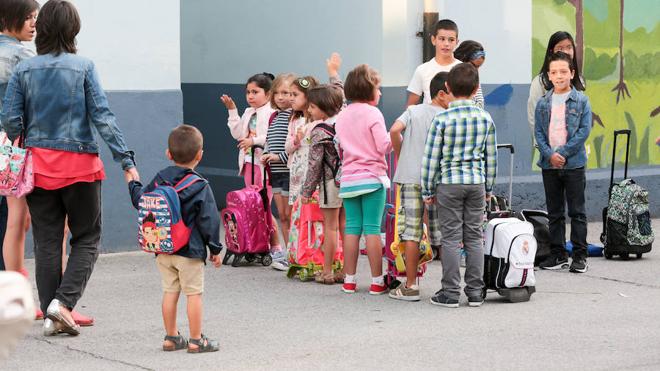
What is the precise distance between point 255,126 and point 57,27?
3.38 metres

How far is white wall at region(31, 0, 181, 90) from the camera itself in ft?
33.1

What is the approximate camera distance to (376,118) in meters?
8.21

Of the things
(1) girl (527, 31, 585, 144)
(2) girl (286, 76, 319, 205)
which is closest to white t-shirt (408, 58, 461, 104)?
(1) girl (527, 31, 585, 144)

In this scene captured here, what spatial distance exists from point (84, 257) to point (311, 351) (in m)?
1.51

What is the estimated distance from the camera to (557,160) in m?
9.33

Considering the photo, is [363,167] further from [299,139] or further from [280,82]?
[280,82]

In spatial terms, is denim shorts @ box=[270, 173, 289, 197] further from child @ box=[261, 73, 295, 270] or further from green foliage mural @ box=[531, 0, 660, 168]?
green foliage mural @ box=[531, 0, 660, 168]

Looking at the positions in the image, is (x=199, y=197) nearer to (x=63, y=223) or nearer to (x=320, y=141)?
(x=63, y=223)

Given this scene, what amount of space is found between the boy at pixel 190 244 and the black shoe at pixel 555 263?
152 inches

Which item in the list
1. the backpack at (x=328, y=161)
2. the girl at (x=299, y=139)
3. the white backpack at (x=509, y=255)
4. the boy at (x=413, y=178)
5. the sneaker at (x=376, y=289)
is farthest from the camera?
the girl at (x=299, y=139)

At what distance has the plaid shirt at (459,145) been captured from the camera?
7652 millimetres

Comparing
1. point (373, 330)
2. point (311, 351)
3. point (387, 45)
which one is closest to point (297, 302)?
point (373, 330)

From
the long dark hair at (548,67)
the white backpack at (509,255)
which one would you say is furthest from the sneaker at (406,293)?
the long dark hair at (548,67)

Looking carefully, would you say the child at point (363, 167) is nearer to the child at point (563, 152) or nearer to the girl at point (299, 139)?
the girl at point (299, 139)
